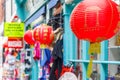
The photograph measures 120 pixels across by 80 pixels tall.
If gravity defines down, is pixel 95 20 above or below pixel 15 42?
above

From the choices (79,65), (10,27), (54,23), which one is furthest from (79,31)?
(10,27)

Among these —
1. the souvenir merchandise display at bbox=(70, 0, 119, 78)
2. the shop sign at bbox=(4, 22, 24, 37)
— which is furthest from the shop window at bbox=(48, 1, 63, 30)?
the souvenir merchandise display at bbox=(70, 0, 119, 78)

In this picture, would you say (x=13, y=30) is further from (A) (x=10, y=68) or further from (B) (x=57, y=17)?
(B) (x=57, y=17)

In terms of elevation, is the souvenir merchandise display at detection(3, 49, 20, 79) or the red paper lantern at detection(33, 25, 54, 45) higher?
the red paper lantern at detection(33, 25, 54, 45)

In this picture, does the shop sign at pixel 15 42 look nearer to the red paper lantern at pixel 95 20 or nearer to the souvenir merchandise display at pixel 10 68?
the souvenir merchandise display at pixel 10 68

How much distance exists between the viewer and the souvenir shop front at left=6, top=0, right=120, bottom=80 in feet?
13.7

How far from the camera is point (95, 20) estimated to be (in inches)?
162

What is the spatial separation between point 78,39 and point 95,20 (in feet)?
9.69

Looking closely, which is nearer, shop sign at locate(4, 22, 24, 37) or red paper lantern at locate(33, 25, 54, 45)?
red paper lantern at locate(33, 25, 54, 45)

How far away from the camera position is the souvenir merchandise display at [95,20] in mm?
4121

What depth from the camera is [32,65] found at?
12188 mm

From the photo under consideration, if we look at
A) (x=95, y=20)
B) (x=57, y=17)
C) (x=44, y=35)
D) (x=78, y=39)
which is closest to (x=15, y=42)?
(x=57, y=17)

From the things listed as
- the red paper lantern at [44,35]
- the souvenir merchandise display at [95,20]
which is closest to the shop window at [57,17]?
the red paper lantern at [44,35]

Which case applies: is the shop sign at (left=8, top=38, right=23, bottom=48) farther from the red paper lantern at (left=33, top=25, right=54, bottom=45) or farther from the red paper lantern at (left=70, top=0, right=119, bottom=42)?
the red paper lantern at (left=70, top=0, right=119, bottom=42)
